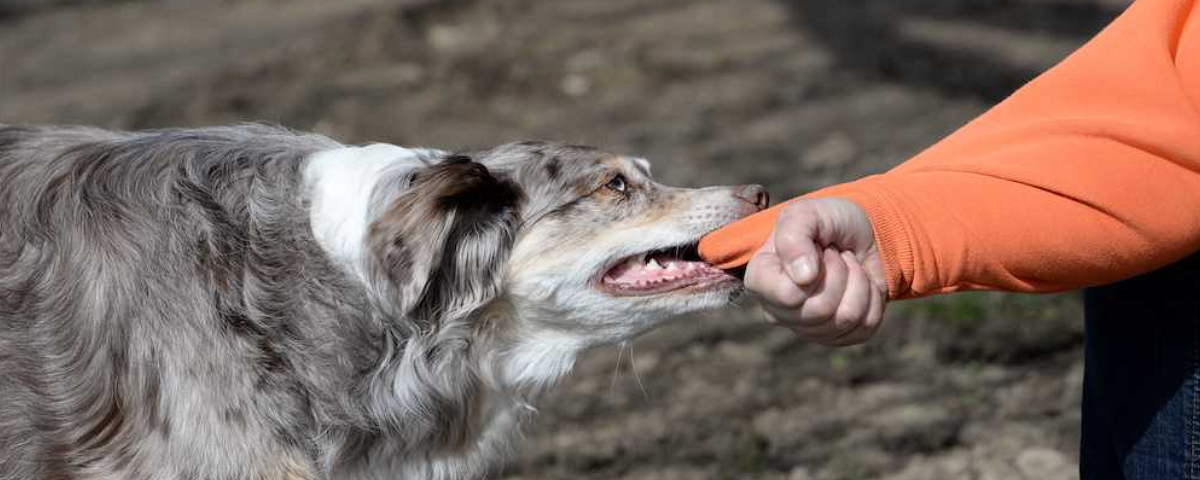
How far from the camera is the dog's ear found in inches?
108

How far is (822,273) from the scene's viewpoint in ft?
7.13

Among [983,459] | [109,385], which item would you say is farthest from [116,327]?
[983,459]

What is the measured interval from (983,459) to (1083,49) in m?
1.54

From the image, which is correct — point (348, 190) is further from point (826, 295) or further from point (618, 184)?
point (826, 295)

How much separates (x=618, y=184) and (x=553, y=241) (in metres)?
0.22

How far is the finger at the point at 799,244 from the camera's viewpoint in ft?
6.96

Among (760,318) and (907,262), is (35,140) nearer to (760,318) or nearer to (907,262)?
(907,262)

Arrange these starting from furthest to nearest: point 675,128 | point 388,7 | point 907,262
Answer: point 388,7, point 675,128, point 907,262

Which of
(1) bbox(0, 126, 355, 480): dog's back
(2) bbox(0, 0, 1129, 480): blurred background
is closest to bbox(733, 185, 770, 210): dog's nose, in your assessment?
(1) bbox(0, 126, 355, 480): dog's back

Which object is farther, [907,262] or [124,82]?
[124,82]

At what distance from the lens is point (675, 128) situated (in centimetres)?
661

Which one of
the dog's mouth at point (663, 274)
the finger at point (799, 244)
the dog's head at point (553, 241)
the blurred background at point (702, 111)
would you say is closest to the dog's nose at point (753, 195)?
the dog's head at point (553, 241)

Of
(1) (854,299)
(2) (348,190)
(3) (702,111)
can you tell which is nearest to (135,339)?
(2) (348,190)

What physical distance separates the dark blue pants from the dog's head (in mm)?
719
